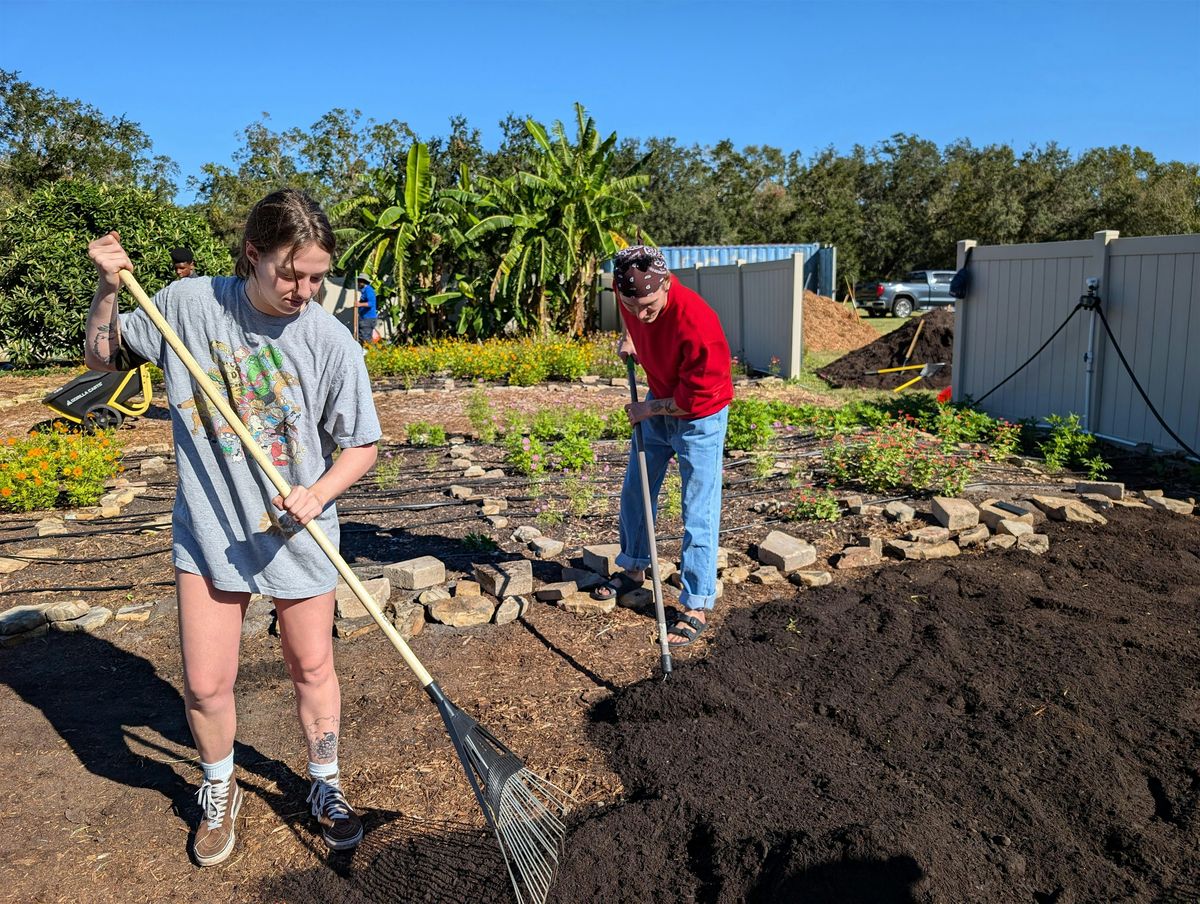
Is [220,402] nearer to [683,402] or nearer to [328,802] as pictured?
[328,802]

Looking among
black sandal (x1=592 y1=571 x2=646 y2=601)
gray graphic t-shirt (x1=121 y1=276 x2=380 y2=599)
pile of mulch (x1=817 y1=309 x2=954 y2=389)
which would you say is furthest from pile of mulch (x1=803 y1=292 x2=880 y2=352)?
gray graphic t-shirt (x1=121 y1=276 x2=380 y2=599)

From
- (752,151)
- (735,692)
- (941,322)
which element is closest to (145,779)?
(735,692)

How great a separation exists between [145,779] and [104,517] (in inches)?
153

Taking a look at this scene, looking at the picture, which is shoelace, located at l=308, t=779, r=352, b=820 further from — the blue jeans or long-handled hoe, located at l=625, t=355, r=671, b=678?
the blue jeans

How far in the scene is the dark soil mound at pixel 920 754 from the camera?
2.53 meters

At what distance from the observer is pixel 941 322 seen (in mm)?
15367

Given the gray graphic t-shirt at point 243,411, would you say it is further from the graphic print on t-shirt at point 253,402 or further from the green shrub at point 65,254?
the green shrub at point 65,254

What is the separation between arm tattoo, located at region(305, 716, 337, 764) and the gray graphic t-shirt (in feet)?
1.65

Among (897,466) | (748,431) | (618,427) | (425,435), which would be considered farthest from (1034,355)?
(425,435)

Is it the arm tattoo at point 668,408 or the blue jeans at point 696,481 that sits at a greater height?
the arm tattoo at point 668,408

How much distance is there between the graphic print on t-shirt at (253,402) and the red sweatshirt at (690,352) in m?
1.97

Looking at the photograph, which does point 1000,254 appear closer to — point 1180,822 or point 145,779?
point 1180,822

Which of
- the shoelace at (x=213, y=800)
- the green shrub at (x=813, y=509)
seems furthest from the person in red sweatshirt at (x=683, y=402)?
the shoelace at (x=213, y=800)

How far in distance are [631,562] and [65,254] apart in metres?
16.1
